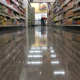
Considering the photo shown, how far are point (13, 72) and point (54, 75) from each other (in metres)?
0.22

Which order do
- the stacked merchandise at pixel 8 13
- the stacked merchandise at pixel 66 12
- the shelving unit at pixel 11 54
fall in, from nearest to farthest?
1. the shelving unit at pixel 11 54
2. the stacked merchandise at pixel 8 13
3. the stacked merchandise at pixel 66 12

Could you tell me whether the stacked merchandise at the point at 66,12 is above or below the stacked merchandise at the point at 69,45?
above

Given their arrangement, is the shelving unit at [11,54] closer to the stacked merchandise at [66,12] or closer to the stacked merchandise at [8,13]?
the stacked merchandise at [8,13]

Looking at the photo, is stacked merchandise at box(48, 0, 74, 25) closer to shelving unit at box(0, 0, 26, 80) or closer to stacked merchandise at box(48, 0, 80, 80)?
stacked merchandise at box(48, 0, 80, 80)

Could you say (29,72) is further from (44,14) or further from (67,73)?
(44,14)

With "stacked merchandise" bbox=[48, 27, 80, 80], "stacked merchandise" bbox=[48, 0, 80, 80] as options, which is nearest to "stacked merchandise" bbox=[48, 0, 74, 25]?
"stacked merchandise" bbox=[48, 0, 80, 80]

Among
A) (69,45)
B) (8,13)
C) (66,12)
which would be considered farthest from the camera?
(66,12)

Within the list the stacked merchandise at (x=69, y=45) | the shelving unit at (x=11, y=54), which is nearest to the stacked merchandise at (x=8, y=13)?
the shelving unit at (x=11, y=54)

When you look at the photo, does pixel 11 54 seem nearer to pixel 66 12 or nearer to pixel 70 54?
pixel 70 54

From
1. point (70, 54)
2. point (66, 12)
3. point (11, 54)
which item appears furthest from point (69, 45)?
point (66, 12)

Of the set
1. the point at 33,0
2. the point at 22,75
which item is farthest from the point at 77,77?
the point at 33,0

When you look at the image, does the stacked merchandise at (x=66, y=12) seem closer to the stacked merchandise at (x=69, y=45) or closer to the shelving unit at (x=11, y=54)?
the stacked merchandise at (x=69, y=45)

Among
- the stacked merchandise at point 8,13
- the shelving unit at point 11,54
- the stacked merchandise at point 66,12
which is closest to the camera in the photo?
the shelving unit at point 11,54

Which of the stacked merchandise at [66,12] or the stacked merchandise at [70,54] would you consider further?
the stacked merchandise at [66,12]
